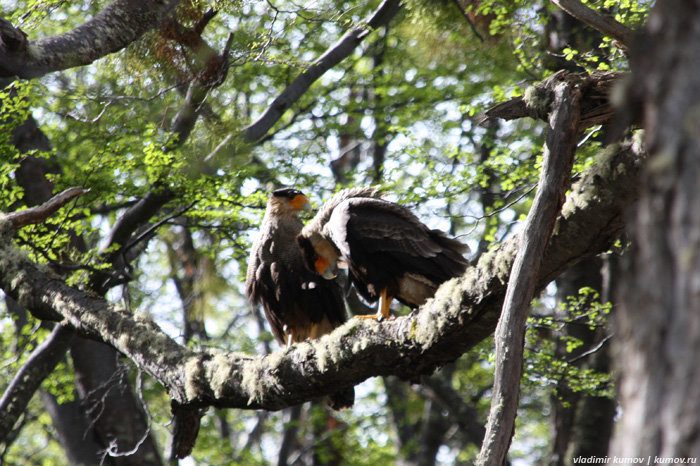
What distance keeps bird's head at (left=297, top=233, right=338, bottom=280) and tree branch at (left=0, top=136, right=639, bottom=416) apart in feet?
4.18

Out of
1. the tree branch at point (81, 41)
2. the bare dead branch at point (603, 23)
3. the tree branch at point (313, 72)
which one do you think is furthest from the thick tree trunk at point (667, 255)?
the tree branch at point (313, 72)

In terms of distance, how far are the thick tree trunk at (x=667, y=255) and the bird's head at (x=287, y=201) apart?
4.78 meters

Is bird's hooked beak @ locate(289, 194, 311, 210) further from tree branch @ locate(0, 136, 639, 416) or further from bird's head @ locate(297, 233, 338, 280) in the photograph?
tree branch @ locate(0, 136, 639, 416)

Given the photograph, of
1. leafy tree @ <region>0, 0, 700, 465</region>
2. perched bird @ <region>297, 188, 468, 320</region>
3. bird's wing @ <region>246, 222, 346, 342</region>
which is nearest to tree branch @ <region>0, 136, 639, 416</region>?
leafy tree @ <region>0, 0, 700, 465</region>

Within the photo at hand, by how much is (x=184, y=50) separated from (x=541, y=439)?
48.0 feet

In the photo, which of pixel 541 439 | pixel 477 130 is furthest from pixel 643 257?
pixel 541 439

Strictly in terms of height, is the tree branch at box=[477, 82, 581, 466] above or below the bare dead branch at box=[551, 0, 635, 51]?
below

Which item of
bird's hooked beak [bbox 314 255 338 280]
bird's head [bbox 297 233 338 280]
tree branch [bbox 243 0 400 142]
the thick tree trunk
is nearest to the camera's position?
the thick tree trunk

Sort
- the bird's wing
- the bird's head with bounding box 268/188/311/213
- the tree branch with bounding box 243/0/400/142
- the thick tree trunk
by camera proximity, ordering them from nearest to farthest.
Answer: the thick tree trunk, the bird's wing, the bird's head with bounding box 268/188/311/213, the tree branch with bounding box 243/0/400/142

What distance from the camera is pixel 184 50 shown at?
5410 mm

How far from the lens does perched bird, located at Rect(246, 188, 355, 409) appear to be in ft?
18.5

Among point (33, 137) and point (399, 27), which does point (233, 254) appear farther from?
point (399, 27)

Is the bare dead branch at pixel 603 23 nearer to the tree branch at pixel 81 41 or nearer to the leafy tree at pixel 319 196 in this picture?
the leafy tree at pixel 319 196

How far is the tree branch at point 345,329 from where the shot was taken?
244 centimetres
